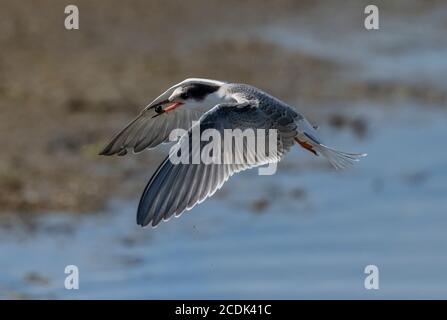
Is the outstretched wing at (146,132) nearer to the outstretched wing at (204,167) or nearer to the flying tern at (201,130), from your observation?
the flying tern at (201,130)

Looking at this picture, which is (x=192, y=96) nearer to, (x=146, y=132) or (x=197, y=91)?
(x=197, y=91)

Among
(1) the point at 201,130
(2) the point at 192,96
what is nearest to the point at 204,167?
(1) the point at 201,130

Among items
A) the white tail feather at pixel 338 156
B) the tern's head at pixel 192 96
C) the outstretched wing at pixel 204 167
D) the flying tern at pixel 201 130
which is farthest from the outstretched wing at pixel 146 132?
the white tail feather at pixel 338 156

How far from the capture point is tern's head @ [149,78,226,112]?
8.51 meters

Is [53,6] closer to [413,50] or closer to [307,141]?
[413,50]

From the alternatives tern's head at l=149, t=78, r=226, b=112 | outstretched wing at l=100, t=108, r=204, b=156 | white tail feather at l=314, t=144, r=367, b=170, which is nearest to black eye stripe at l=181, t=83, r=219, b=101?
tern's head at l=149, t=78, r=226, b=112

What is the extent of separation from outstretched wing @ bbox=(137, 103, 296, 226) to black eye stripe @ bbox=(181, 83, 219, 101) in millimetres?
479

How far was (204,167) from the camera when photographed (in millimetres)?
7922

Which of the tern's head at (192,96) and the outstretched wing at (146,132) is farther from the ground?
the tern's head at (192,96)

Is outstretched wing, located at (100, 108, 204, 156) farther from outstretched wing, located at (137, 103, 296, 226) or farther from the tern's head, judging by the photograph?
outstretched wing, located at (137, 103, 296, 226)

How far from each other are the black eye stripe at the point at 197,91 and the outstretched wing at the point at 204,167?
479 millimetres

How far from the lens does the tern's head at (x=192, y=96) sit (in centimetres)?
851

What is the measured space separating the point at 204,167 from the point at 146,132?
0.88 metres

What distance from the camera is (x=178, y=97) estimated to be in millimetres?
8516
